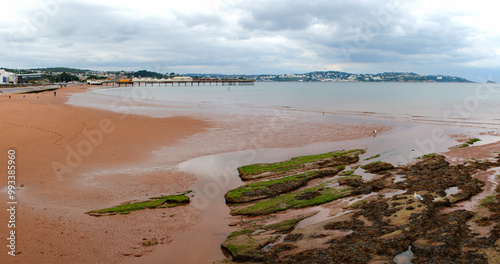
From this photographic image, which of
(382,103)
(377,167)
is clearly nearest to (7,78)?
(382,103)

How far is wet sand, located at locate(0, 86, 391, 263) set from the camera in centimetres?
846

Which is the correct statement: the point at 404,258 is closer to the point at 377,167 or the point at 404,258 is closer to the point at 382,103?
the point at 377,167

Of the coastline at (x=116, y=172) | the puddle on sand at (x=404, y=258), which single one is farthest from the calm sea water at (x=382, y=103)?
the puddle on sand at (x=404, y=258)

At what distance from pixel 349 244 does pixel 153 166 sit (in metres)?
11.3

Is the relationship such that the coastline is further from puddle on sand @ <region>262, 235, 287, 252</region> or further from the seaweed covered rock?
the seaweed covered rock

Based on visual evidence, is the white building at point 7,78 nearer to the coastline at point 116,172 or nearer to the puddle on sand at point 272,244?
the coastline at point 116,172

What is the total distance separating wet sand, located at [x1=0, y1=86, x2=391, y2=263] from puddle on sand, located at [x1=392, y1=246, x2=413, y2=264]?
165 inches

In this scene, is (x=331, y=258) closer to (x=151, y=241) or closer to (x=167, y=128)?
(x=151, y=241)

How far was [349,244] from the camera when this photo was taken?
7785 millimetres

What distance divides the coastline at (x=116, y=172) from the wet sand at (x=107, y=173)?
3 centimetres

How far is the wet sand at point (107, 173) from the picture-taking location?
846 centimetres

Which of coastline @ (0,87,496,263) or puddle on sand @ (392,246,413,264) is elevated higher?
puddle on sand @ (392,246,413,264)

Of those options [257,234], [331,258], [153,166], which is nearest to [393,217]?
[331,258]

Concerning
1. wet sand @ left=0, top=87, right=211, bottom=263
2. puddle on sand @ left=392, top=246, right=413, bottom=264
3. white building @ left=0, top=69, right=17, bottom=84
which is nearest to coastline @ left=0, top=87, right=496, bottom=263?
wet sand @ left=0, top=87, right=211, bottom=263
